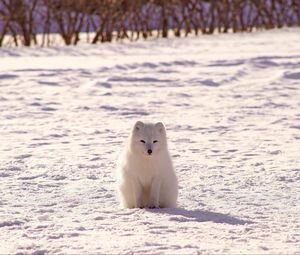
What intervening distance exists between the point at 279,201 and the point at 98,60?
30.8 feet

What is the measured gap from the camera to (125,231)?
448 cm

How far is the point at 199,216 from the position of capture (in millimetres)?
4953

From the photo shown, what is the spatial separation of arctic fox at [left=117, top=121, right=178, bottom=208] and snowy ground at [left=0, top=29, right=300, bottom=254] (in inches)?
5.7

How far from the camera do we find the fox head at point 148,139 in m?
5.07

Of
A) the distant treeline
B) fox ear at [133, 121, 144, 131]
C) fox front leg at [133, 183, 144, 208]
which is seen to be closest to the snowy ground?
fox front leg at [133, 183, 144, 208]

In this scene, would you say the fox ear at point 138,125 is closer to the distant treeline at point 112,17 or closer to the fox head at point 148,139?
the fox head at point 148,139

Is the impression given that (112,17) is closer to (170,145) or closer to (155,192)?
(170,145)

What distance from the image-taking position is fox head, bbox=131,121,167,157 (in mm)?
5070

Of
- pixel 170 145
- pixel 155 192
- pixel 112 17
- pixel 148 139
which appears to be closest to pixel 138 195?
pixel 155 192

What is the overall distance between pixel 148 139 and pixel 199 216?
0.56 metres

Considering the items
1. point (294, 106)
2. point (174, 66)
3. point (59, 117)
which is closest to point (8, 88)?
point (59, 117)

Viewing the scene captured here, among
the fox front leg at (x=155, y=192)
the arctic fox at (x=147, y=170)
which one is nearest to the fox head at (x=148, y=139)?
the arctic fox at (x=147, y=170)

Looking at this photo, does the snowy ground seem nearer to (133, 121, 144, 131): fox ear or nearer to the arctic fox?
the arctic fox

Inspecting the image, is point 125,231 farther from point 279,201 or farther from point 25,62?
point 25,62
